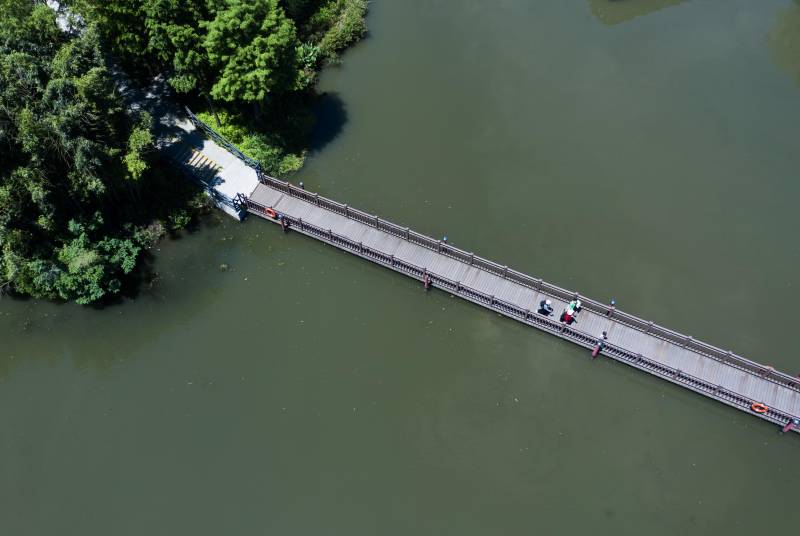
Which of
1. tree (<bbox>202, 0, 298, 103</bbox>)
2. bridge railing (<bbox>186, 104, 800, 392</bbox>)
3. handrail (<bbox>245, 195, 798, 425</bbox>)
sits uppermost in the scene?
tree (<bbox>202, 0, 298, 103</bbox>)

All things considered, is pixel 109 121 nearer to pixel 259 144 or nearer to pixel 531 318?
pixel 259 144

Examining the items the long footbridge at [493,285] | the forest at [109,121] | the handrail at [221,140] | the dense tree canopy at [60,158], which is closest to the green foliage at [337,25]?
the forest at [109,121]

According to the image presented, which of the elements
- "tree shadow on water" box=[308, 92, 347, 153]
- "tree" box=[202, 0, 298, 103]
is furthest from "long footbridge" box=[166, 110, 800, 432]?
"tree shadow on water" box=[308, 92, 347, 153]

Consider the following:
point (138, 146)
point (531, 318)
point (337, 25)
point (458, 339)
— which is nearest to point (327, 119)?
point (337, 25)

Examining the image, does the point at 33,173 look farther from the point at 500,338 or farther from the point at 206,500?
the point at 500,338

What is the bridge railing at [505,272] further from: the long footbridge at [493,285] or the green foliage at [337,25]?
the green foliage at [337,25]

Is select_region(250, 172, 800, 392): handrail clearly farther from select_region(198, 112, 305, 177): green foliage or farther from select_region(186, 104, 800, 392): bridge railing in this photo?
select_region(198, 112, 305, 177): green foliage
